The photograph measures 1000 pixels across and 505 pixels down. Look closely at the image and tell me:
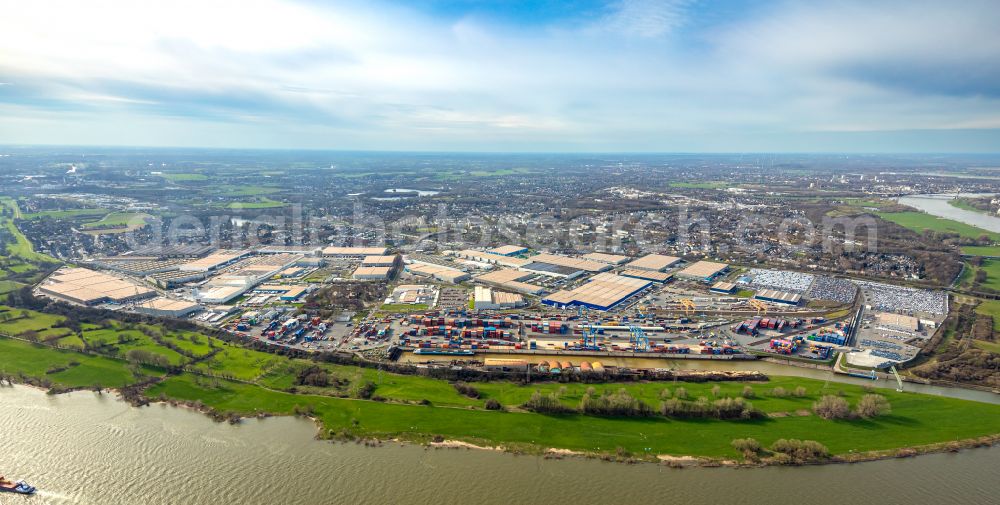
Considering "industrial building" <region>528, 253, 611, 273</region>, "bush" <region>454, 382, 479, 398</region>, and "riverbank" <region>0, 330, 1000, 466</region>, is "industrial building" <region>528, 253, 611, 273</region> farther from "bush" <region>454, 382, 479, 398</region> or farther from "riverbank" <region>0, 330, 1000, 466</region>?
Result: "bush" <region>454, 382, 479, 398</region>

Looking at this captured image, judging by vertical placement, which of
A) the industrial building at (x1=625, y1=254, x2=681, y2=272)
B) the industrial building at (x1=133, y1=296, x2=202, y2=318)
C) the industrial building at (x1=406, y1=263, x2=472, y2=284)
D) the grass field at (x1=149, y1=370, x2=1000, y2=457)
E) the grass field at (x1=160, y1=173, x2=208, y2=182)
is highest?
the grass field at (x1=160, y1=173, x2=208, y2=182)

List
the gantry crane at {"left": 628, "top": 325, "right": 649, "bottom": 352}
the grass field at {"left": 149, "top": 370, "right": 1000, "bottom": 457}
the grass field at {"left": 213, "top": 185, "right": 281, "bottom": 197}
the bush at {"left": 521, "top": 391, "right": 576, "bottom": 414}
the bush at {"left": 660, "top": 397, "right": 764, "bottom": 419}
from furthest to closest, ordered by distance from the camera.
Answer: the grass field at {"left": 213, "top": 185, "right": 281, "bottom": 197} < the gantry crane at {"left": 628, "top": 325, "right": 649, "bottom": 352} < the bush at {"left": 521, "top": 391, "right": 576, "bottom": 414} < the bush at {"left": 660, "top": 397, "right": 764, "bottom": 419} < the grass field at {"left": 149, "top": 370, "right": 1000, "bottom": 457}

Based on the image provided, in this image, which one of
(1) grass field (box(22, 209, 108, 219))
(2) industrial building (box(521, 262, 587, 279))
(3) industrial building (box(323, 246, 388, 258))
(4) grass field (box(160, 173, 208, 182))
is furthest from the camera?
(4) grass field (box(160, 173, 208, 182))

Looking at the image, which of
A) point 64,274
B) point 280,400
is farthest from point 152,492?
point 64,274

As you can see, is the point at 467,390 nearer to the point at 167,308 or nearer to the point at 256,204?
the point at 167,308

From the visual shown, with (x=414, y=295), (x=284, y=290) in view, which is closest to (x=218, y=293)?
(x=284, y=290)

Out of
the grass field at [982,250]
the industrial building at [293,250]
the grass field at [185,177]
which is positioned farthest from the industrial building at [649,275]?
the grass field at [185,177]

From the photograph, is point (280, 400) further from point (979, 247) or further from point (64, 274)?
point (979, 247)

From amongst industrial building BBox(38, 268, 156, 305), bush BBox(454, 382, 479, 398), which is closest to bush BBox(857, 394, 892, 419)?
bush BBox(454, 382, 479, 398)

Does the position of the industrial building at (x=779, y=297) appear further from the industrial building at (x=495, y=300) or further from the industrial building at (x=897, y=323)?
the industrial building at (x=495, y=300)
